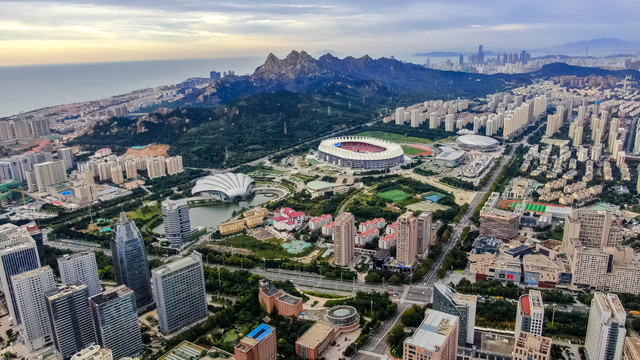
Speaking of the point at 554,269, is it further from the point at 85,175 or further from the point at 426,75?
the point at 426,75

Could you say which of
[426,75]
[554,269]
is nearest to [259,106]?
[554,269]

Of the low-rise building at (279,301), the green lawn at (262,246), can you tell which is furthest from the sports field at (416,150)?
the low-rise building at (279,301)

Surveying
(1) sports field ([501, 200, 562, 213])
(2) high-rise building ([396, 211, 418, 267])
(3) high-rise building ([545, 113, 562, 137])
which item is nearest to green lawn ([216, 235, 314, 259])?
(2) high-rise building ([396, 211, 418, 267])

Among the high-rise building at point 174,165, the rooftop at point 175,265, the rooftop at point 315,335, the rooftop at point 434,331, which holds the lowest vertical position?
the rooftop at point 315,335

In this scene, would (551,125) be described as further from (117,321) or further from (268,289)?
(117,321)

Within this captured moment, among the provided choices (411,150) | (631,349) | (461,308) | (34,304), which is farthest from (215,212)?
(631,349)

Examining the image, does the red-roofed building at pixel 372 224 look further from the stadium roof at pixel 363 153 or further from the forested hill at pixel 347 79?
the forested hill at pixel 347 79

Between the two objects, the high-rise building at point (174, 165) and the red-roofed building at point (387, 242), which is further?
the high-rise building at point (174, 165)
